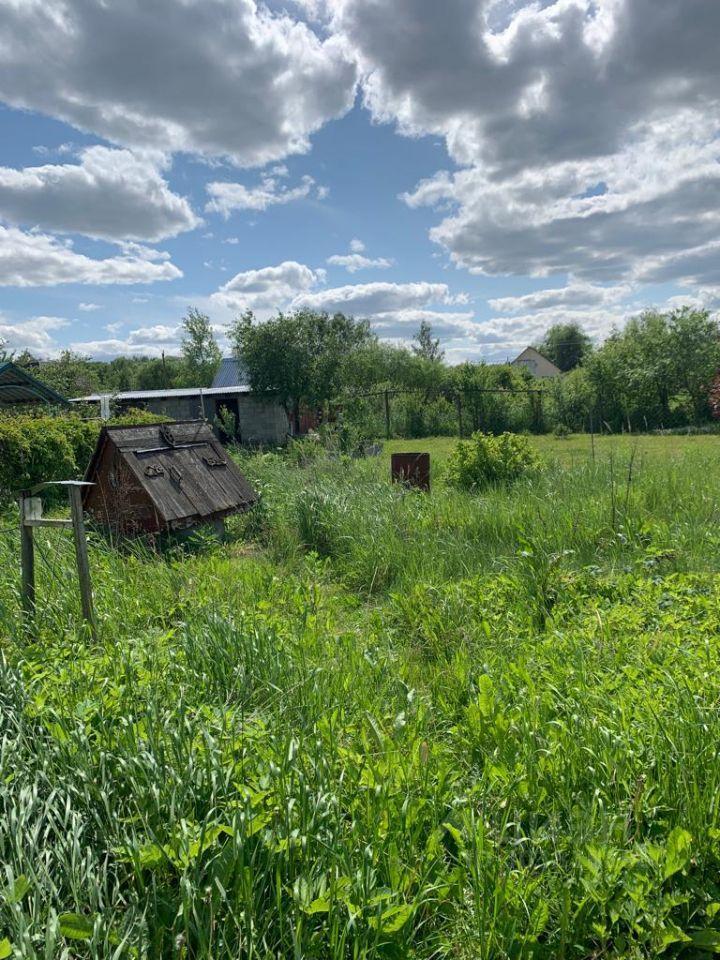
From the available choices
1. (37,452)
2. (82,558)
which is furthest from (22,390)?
(82,558)

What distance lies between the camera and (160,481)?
6.66 m

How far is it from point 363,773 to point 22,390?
17947 mm

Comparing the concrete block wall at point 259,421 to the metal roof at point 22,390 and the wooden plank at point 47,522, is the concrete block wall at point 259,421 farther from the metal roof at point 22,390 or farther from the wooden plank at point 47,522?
the wooden plank at point 47,522

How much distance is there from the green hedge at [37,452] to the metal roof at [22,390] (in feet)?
18.9

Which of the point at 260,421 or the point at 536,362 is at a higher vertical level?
the point at 536,362

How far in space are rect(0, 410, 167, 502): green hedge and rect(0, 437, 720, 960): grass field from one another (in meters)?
6.85

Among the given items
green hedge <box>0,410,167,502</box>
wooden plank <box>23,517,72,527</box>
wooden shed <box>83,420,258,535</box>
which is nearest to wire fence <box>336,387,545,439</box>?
green hedge <box>0,410,167,502</box>

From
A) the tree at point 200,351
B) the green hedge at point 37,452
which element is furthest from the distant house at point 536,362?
the green hedge at point 37,452

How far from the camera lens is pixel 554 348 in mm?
83688

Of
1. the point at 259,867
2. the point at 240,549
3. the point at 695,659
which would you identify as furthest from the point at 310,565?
the point at 259,867

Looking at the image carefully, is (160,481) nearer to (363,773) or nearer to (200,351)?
(363,773)

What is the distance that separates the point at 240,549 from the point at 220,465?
1213mm

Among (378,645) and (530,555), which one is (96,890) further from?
(530,555)

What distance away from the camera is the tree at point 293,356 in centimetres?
2130
